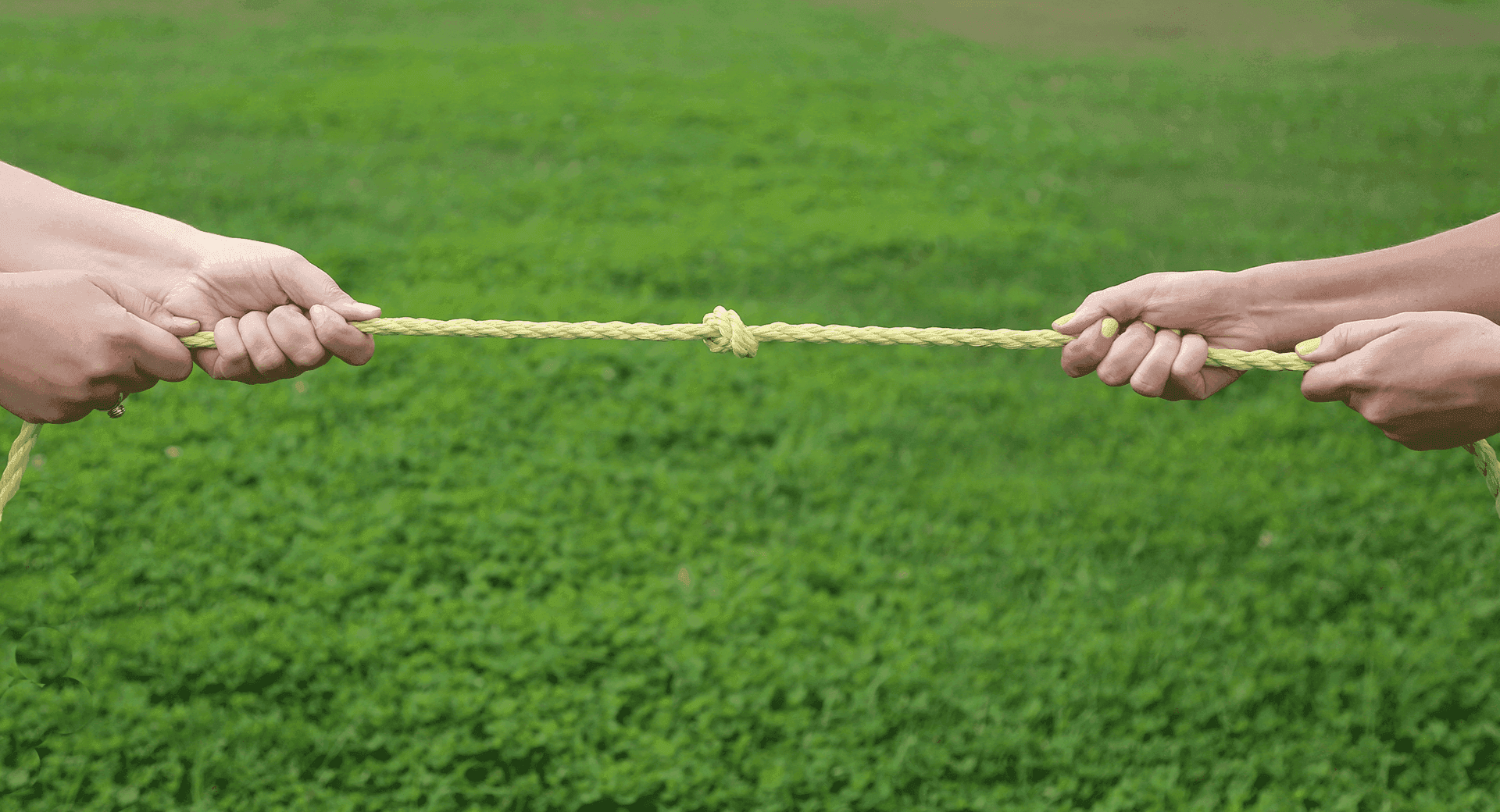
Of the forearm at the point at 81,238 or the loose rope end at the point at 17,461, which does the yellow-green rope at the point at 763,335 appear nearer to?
the loose rope end at the point at 17,461

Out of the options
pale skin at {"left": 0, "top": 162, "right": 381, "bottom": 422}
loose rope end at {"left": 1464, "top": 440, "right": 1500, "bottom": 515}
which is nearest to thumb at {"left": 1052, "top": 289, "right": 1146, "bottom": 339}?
loose rope end at {"left": 1464, "top": 440, "right": 1500, "bottom": 515}

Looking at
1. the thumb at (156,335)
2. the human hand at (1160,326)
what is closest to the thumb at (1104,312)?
the human hand at (1160,326)

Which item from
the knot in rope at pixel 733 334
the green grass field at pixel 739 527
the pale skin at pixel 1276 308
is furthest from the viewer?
the green grass field at pixel 739 527

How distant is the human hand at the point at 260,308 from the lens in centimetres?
202

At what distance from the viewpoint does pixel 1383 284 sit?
2.10 metres

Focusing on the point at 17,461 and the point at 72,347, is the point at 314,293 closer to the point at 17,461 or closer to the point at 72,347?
the point at 72,347

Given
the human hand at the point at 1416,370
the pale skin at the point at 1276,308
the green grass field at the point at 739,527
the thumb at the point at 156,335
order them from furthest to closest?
the green grass field at the point at 739,527
the pale skin at the point at 1276,308
the thumb at the point at 156,335
the human hand at the point at 1416,370

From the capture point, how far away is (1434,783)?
307 cm

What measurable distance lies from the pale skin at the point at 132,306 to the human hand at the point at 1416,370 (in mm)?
2028

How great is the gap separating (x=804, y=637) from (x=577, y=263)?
3.01 m

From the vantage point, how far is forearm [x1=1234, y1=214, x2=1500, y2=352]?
208 cm

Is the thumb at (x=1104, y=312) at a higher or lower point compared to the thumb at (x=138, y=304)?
higher

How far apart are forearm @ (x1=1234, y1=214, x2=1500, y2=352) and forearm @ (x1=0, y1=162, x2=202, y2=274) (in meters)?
2.52

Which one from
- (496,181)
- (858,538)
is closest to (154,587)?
(858,538)
